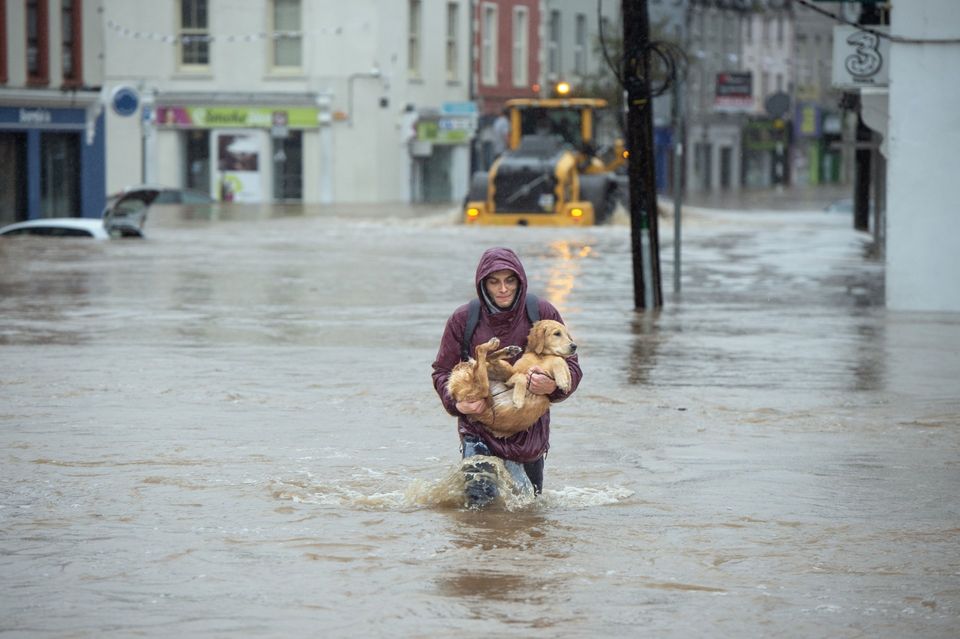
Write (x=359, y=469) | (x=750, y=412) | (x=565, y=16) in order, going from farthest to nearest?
(x=565, y=16)
(x=750, y=412)
(x=359, y=469)

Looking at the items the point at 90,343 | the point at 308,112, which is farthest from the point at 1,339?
the point at 308,112

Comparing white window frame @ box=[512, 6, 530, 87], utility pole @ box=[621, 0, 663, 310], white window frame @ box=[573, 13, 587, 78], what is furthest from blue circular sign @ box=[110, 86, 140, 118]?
white window frame @ box=[573, 13, 587, 78]

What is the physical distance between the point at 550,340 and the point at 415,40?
52.0 metres

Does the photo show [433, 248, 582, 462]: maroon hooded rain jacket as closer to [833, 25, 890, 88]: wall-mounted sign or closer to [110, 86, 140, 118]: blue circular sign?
[833, 25, 890, 88]: wall-mounted sign

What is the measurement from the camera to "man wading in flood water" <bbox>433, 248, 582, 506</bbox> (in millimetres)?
8453

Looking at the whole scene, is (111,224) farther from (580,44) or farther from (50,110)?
(580,44)

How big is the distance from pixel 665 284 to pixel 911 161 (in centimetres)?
541

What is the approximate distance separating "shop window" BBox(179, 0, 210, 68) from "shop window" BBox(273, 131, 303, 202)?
330cm

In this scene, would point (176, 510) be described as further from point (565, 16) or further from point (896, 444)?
point (565, 16)

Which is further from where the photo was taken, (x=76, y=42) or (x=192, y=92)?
(x=192, y=92)

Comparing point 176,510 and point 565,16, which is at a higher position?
point 565,16

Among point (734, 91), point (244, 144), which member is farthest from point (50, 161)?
point (734, 91)

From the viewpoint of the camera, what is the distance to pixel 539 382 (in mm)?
8445

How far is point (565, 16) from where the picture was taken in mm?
70375
